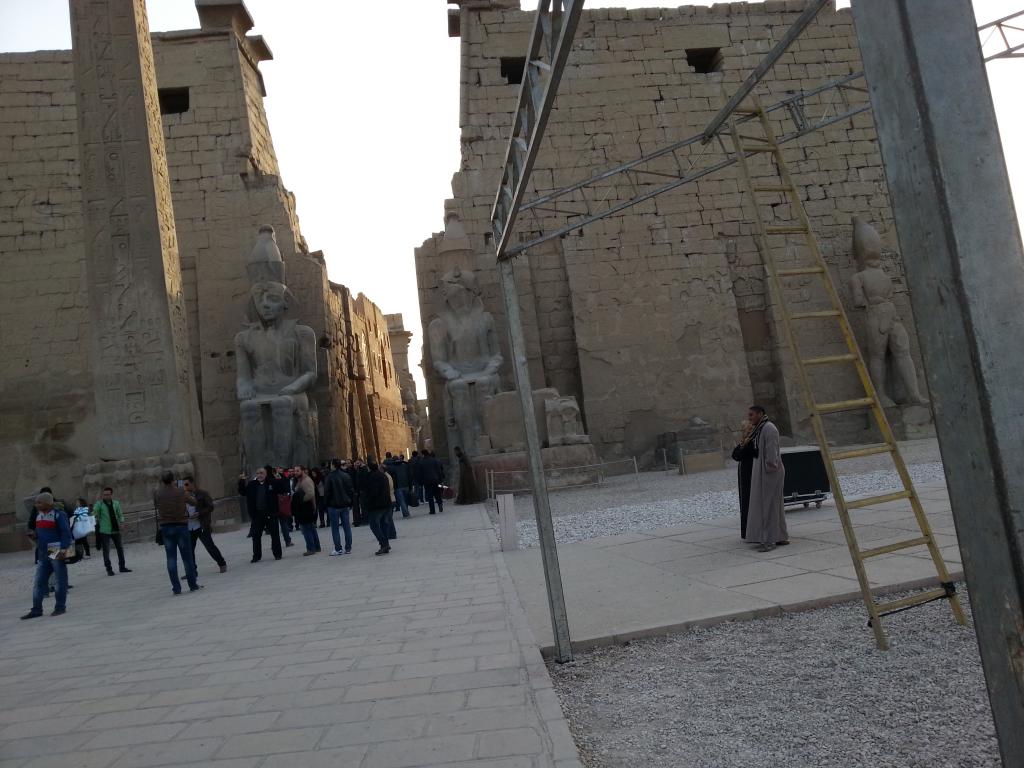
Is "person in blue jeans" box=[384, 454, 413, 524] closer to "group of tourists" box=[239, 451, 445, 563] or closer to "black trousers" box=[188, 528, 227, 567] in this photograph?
"group of tourists" box=[239, 451, 445, 563]

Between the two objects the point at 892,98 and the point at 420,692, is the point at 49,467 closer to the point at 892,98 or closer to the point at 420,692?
the point at 420,692

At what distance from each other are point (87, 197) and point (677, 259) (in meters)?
11.1

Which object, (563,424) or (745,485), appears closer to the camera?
(745,485)

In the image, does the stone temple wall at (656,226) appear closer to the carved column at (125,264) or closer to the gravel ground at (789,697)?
the carved column at (125,264)

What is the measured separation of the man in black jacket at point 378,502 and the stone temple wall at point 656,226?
7.03 m

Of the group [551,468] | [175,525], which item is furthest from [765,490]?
[551,468]

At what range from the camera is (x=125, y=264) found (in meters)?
11.0

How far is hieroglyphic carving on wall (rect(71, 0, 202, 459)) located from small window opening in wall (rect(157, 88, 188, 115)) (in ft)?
19.1

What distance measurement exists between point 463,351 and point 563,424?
2596 millimetres

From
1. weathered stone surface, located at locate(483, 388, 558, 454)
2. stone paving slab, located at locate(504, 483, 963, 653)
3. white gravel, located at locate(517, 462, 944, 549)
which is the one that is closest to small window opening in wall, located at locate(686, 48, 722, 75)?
weathered stone surface, located at locate(483, 388, 558, 454)

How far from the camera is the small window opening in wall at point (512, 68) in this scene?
16453 millimetres

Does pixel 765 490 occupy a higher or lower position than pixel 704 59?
lower

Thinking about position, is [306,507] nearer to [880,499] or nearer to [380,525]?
[380,525]

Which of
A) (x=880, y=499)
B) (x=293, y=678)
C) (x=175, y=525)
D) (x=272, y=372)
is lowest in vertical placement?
(x=293, y=678)
